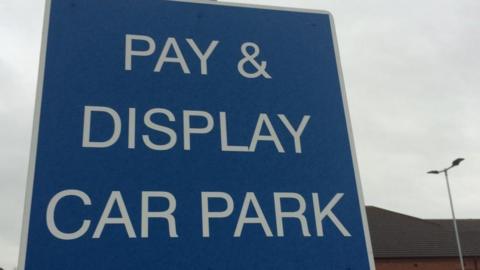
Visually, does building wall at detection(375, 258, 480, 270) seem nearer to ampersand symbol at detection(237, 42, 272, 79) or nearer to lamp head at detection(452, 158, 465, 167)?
lamp head at detection(452, 158, 465, 167)

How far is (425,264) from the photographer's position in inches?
1400

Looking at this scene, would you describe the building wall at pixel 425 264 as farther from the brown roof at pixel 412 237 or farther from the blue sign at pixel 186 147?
the blue sign at pixel 186 147

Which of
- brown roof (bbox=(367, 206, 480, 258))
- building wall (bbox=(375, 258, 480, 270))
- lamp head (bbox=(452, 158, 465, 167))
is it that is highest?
lamp head (bbox=(452, 158, 465, 167))

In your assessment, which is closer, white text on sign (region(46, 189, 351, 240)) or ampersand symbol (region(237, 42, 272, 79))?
white text on sign (region(46, 189, 351, 240))

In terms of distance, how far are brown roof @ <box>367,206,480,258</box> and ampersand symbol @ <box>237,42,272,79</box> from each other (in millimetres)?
34982

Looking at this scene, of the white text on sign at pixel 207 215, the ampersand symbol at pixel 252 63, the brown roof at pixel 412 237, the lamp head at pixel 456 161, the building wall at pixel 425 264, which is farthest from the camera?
the brown roof at pixel 412 237

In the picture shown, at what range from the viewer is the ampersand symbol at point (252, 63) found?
190cm

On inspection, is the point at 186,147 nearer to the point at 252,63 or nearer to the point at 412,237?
the point at 252,63

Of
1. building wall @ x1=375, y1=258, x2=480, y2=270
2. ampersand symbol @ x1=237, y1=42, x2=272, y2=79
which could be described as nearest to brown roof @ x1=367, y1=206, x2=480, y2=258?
building wall @ x1=375, y1=258, x2=480, y2=270

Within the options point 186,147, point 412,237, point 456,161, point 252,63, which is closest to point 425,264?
point 412,237

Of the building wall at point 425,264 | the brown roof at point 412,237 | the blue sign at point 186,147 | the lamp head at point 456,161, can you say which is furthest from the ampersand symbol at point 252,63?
the brown roof at point 412,237

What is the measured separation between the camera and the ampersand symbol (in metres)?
1.90

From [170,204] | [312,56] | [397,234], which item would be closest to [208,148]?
[170,204]

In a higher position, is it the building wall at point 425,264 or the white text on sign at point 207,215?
the building wall at point 425,264
